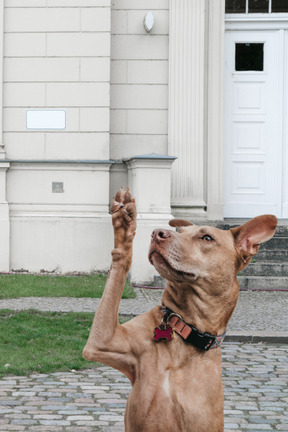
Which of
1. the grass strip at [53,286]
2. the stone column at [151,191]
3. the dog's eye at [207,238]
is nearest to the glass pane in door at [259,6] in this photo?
the stone column at [151,191]

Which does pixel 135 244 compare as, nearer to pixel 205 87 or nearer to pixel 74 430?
pixel 205 87

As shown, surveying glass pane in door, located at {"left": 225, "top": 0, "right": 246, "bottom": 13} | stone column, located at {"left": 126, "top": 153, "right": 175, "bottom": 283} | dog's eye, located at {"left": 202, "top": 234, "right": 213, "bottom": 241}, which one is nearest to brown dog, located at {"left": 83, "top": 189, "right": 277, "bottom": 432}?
dog's eye, located at {"left": 202, "top": 234, "right": 213, "bottom": 241}

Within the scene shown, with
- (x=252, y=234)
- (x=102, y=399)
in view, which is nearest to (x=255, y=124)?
(x=102, y=399)

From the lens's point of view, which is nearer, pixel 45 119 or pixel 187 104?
pixel 45 119

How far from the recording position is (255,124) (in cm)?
1331

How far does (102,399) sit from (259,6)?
9646 mm

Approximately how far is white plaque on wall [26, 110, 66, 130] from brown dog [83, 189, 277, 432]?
31.6 feet

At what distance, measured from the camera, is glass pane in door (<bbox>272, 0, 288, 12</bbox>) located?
1333 cm

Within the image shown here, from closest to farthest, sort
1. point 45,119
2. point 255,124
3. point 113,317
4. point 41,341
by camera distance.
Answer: point 113,317
point 41,341
point 45,119
point 255,124

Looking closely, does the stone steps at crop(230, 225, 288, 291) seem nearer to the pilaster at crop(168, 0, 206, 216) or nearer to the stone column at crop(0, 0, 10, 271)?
the pilaster at crop(168, 0, 206, 216)

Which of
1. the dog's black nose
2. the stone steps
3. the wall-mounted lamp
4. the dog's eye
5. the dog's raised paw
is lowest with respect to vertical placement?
the stone steps

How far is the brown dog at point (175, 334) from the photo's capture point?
9.01 feet

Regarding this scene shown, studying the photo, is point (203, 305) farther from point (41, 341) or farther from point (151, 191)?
point (151, 191)

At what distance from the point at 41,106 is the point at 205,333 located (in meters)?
9.93
